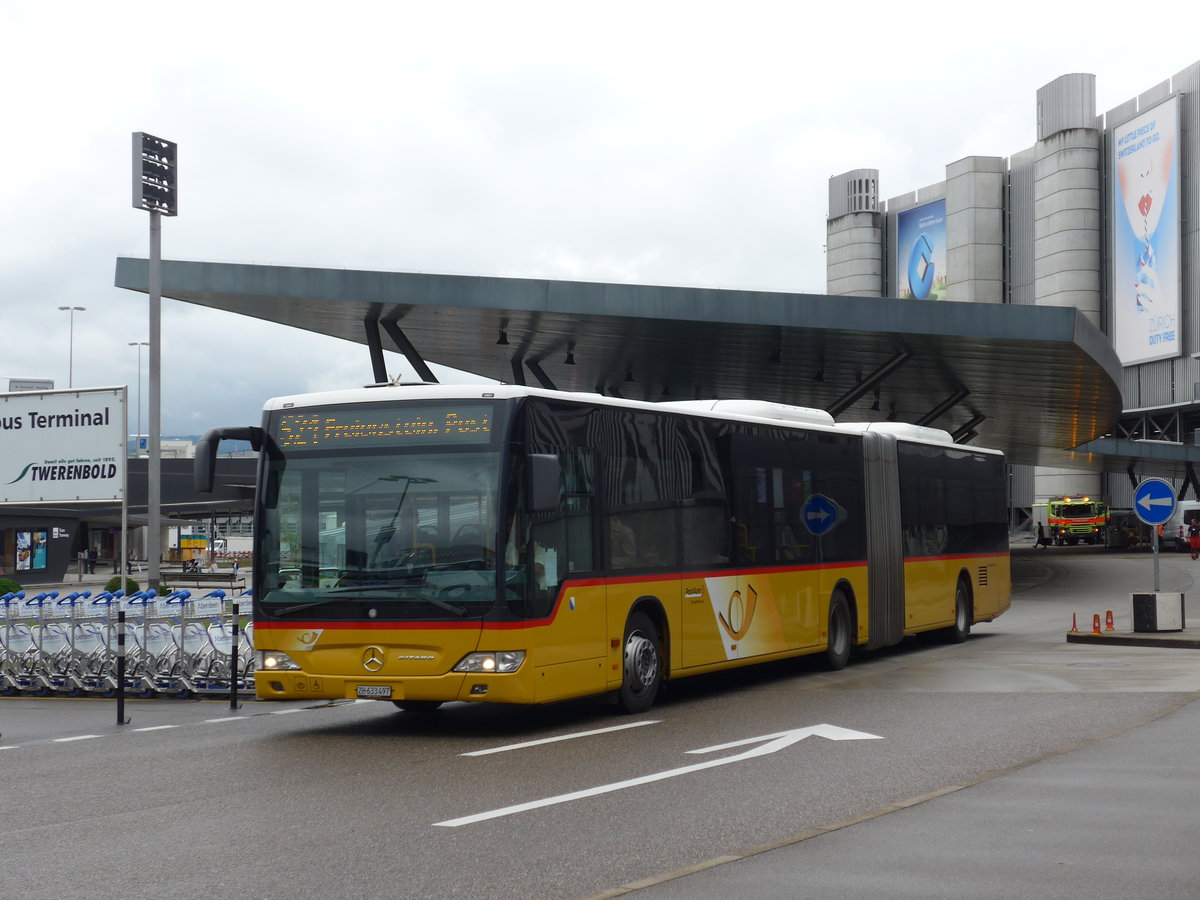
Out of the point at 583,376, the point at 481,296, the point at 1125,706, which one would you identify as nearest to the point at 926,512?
the point at 1125,706

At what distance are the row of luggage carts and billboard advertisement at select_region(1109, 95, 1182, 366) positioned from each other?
75258 millimetres

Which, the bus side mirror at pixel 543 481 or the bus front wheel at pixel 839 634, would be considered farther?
the bus front wheel at pixel 839 634

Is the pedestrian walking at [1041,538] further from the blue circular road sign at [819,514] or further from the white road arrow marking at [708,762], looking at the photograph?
the white road arrow marking at [708,762]

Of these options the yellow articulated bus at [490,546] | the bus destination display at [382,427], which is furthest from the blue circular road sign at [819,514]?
the bus destination display at [382,427]

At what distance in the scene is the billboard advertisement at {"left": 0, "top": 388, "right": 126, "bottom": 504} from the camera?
24.1 metres

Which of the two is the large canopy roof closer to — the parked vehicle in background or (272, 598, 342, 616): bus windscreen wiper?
(272, 598, 342, 616): bus windscreen wiper

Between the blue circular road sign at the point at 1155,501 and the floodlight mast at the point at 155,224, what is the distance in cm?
1434

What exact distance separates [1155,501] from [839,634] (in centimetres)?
672

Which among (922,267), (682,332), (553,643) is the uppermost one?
(922,267)

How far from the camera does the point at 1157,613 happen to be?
69.0 feet

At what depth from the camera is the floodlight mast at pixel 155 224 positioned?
2111 centimetres

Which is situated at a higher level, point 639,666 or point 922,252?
point 922,252

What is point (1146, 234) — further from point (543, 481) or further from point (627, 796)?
point (627, 796)

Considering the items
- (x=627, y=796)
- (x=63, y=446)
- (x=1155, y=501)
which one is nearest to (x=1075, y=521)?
(x=1155, y=501)
